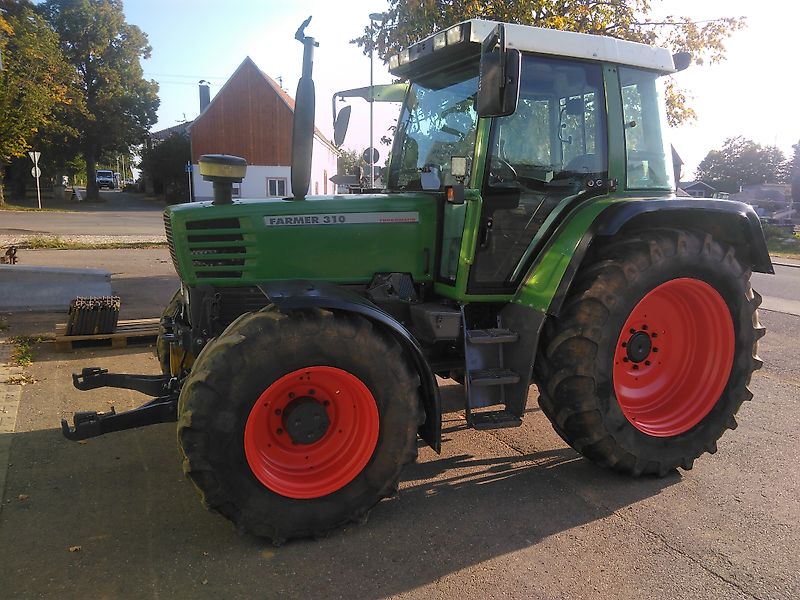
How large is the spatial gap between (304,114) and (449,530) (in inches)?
92.4

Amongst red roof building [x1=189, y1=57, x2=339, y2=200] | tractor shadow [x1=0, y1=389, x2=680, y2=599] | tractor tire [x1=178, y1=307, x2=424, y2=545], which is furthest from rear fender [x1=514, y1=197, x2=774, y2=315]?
red roof building [x1=189, y1=57, x2=339, y2=200]

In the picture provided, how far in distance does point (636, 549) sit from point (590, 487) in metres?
0.67

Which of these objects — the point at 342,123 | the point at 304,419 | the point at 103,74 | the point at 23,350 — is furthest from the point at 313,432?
the point at 103,74

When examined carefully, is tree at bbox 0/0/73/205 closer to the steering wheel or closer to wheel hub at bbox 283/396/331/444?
the steering wheel

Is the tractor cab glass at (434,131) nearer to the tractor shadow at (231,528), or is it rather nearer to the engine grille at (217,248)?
the engine grille at (217,248)

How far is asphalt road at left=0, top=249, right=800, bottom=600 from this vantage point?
273 cm

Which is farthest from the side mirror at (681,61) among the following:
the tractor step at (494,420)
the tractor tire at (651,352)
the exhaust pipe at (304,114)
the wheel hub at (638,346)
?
the tractor step at (494,420)

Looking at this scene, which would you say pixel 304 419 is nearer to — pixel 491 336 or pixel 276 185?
pixel 491 336

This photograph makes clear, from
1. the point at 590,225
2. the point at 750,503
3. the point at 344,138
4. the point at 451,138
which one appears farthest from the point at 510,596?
the point at 344,138

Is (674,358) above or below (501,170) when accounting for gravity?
below

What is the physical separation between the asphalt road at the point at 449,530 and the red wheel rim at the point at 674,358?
41cm

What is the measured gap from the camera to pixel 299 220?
3.56 meters

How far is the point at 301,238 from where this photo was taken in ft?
11.8

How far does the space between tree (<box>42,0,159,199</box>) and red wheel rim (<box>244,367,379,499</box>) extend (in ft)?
157
